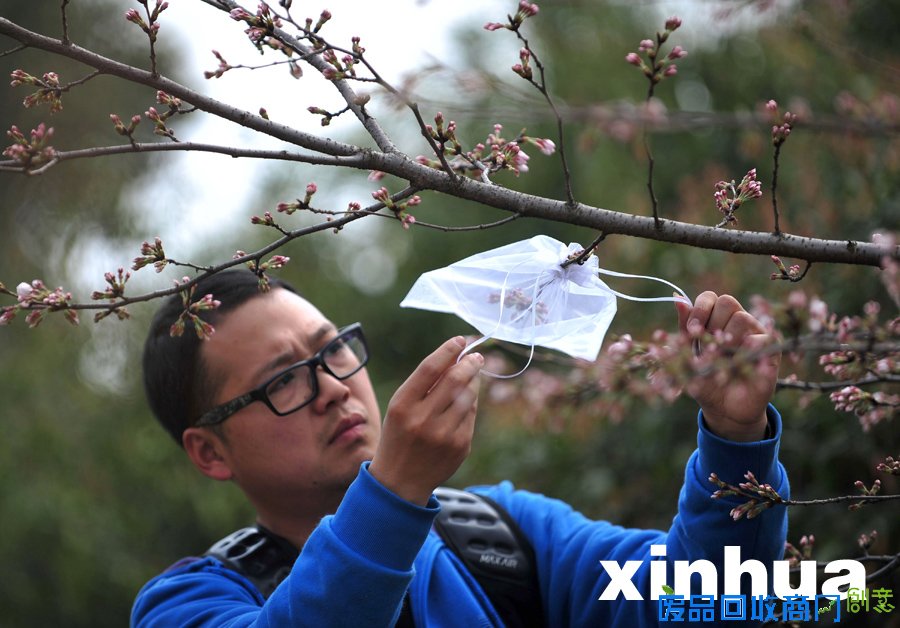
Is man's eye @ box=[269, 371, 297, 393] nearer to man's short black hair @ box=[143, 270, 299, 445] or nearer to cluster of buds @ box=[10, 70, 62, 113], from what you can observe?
man's short black hair @ box=[143, 270, 299, 445]

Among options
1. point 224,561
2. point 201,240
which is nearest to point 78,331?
point 201,240

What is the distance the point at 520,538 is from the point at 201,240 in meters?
5.98

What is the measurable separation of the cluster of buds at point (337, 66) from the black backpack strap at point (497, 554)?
125cm

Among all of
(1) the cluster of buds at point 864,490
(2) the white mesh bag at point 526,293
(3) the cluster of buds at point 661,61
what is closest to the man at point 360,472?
(2) the white mesh bag at point 526,293

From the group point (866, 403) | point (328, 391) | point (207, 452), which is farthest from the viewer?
point (207, 452)

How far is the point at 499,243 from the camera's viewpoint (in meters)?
9.72

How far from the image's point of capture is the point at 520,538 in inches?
88.2

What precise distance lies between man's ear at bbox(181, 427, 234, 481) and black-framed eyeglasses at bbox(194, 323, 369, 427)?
0.27 ft

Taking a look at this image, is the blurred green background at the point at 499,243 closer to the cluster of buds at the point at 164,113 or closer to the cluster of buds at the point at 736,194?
the cluster of buds at the point at 736,194

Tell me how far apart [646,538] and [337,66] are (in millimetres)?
1371

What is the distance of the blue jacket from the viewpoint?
5.07 ft

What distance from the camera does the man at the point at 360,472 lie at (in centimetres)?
155

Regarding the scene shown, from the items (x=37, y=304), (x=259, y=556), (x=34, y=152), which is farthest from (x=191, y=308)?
(x=259, y=556)

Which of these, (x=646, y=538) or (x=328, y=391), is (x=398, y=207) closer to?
(x=328, y=391)
